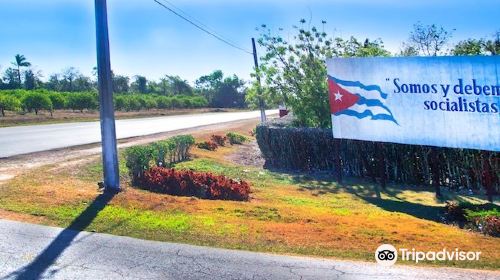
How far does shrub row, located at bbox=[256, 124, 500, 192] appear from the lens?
13.0 m

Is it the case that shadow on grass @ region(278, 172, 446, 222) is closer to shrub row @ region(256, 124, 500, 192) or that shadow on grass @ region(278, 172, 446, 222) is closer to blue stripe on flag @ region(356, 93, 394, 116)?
shrub row @ region(256, 124, 500, 192)

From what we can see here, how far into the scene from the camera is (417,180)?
14164 mm

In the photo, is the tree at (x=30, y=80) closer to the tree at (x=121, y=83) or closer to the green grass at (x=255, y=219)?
the tree at (x=121, y=83)

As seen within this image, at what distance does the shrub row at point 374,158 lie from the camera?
13.0 meters

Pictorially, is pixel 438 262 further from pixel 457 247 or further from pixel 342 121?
pixel 342 121

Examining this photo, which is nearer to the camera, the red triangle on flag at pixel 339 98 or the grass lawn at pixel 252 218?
the grass lawn at pixel 252 218

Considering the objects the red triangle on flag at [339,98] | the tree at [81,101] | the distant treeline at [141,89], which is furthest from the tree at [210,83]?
the red triangle on flag at [339,98]

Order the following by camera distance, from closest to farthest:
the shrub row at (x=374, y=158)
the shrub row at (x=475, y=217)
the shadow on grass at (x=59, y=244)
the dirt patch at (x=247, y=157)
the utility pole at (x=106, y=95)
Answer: the shadow on grass at (x=59, y=244), the shrub row at (x=475, y=217), the utility pole at (x=106, y=95), the shrub row at (x=374, y=158), the dirt patch at (x=247, y=157)

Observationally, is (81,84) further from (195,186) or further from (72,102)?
(195,186)

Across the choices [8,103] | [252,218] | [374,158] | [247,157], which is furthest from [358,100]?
[8,103]

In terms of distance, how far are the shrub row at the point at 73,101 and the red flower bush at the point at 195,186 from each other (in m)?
33.8

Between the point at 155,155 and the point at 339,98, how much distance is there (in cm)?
584

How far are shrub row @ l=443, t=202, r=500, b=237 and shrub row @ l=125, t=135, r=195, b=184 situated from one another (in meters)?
7.32

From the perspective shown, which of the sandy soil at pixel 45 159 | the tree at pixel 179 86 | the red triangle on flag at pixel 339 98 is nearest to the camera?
the sandy soil at pixel 45 159
